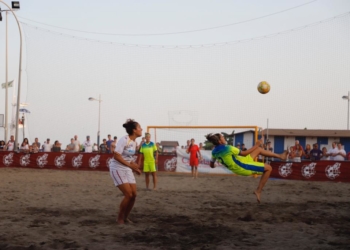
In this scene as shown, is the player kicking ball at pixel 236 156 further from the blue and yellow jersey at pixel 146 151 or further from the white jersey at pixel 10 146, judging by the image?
the white jersey at pixel 10 146

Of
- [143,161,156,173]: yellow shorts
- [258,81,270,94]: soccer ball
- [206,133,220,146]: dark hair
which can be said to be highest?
[258,81,270,94]: soccer ball

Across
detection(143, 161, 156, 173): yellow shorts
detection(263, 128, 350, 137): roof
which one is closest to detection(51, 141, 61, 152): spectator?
detection(143, 161, 156, 173): yellow shorts

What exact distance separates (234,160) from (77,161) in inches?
570

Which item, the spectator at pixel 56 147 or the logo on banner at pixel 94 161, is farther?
the spectator at pixel 56 147

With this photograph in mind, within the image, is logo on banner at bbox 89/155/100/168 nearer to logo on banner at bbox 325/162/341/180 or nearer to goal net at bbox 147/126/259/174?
goal net at bbox 147/126/259/174

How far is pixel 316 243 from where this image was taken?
251 inches

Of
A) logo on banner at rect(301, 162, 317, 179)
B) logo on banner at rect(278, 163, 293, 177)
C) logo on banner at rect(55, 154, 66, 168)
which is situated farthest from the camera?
logo on banner at rect(55, 154, 66, 168)

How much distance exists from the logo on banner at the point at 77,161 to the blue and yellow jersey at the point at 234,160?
14106mm

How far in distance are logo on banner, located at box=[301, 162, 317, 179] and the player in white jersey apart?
12227 mm

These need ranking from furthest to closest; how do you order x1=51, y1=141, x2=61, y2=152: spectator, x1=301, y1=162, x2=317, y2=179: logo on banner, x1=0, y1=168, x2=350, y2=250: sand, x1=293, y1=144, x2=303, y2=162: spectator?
x1=51, y1=141, x2=61, y2=152: spectator, x1=293, y1=144, x2=303, y2=162: spectator, x1=301, y1=162, x2=317, y2=179: logo on banner, x1=0, y1=168, x2=350, y2=250: sand

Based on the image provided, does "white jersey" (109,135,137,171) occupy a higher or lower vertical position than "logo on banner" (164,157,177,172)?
higher

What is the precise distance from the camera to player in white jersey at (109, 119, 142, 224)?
25.7 ft

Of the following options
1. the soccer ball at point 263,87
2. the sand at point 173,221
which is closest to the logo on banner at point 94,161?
the soccer ball at point 263,87

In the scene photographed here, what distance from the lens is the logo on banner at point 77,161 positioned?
904 inches
